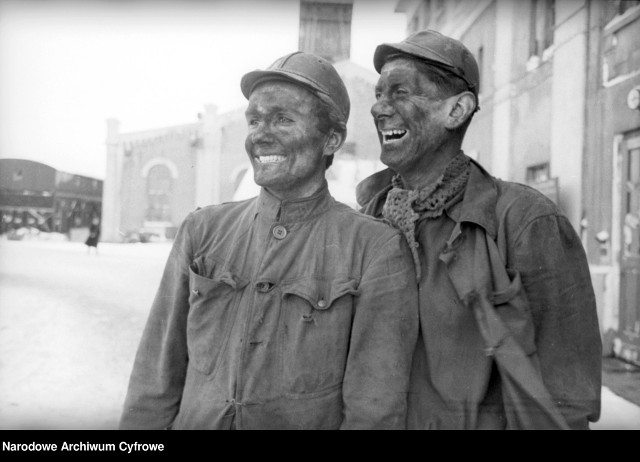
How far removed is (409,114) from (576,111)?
87cm

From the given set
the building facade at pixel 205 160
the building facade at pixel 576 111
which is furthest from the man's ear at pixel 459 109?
the building facade at pixel 205 160

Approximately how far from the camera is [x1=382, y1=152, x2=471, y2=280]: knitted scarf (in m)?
1.76

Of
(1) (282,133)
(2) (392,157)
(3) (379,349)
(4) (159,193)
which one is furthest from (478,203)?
(4) (159,193)

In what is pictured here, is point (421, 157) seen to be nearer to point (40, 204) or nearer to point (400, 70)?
point (400, 70)

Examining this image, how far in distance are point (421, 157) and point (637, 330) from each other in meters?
1.18

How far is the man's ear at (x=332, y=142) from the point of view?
1.71m

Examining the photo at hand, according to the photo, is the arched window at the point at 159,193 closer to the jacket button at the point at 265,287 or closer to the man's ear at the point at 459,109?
the jacket button at the point at 265,287

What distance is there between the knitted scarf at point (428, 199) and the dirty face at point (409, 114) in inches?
4.0

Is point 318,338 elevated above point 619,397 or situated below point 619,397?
above

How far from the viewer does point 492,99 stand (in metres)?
2.21

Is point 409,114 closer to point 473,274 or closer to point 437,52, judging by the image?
point 437,52

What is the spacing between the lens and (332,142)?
172 centimetres
